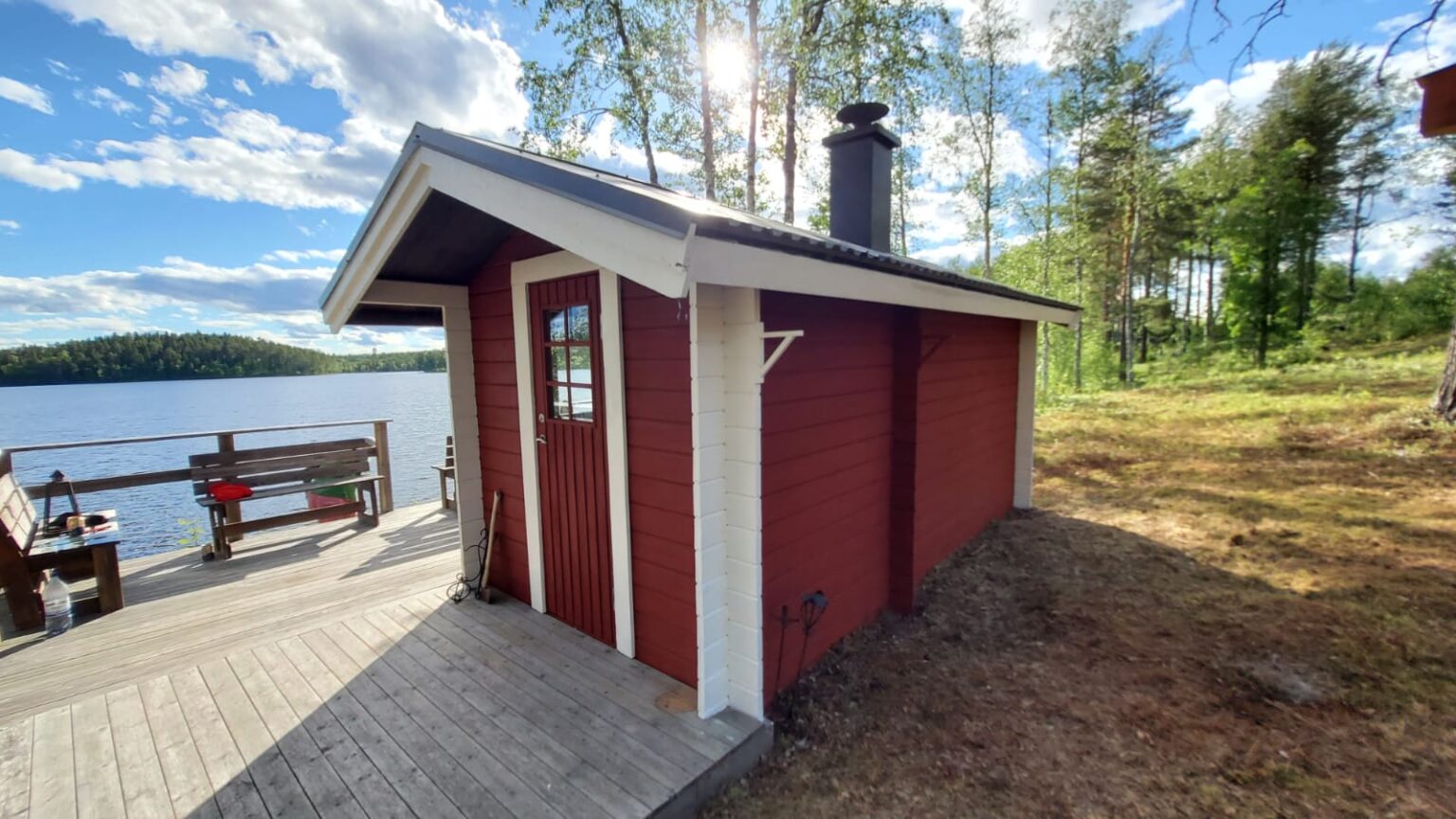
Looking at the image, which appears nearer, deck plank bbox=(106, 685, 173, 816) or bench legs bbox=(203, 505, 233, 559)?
deck plank bbox=(106, 685, 173, 816)

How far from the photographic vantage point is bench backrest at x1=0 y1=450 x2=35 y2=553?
293cm

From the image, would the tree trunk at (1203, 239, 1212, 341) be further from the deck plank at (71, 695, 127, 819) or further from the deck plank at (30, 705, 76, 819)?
the deck plank at (30, 705, 76, 819)

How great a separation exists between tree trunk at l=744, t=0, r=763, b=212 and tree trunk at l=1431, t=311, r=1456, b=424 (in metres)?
9.90

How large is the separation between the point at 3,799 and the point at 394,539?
2940mm

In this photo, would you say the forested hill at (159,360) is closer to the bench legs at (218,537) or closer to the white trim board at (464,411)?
the bench legs at (218,537)

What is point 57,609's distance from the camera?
3.10 meters

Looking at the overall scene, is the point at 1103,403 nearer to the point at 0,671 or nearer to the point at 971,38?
the point at 971,38

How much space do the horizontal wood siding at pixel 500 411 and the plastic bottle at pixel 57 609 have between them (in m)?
2.34

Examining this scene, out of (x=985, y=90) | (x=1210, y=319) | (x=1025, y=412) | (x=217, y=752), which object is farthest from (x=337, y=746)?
(x=1210, y=319)

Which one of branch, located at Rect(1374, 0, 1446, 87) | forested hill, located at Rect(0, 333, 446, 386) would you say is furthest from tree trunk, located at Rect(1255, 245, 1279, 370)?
forested hill, located at Rect(0, 333, 446, 386)

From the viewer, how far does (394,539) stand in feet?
15.7

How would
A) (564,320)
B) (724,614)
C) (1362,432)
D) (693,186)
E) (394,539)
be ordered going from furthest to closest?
1. (693,186)
2. (1362,432)
3. (394,539)
4. (564,320)
5. (724,614)

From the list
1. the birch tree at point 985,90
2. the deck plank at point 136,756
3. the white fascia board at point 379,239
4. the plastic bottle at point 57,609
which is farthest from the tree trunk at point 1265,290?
the plastic bottle at point 57,609

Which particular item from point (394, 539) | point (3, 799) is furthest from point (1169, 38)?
point (3, 799)
